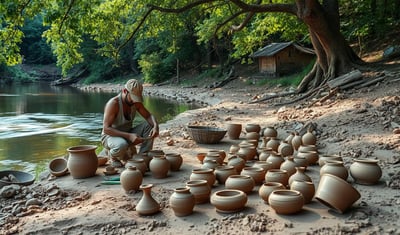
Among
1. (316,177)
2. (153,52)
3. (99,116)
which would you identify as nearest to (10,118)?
(99,116)

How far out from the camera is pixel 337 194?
13.5 ft

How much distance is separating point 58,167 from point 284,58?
759 inches

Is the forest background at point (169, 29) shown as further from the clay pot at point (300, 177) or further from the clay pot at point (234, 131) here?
the clay pot at point (300, 177)

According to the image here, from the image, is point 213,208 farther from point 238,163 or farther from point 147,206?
point 238,163

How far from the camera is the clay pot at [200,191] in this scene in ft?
15.0

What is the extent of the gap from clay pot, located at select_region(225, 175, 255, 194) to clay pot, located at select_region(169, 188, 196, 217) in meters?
0.62

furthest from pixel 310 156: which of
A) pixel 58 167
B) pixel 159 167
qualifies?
pixel 58 167

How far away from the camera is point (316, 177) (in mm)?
5609

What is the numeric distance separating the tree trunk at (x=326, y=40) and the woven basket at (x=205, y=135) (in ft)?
17.3

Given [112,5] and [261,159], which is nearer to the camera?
[261,159]

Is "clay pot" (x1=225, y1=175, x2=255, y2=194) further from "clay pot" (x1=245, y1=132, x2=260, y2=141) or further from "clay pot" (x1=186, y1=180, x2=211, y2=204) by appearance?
"clay pot" (x1=245, y1=132, x2=260, y2=141)

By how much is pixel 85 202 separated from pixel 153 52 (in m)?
29.1

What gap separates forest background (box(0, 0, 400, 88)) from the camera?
9.42 meters

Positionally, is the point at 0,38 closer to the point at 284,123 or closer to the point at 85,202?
the point at 85,202
